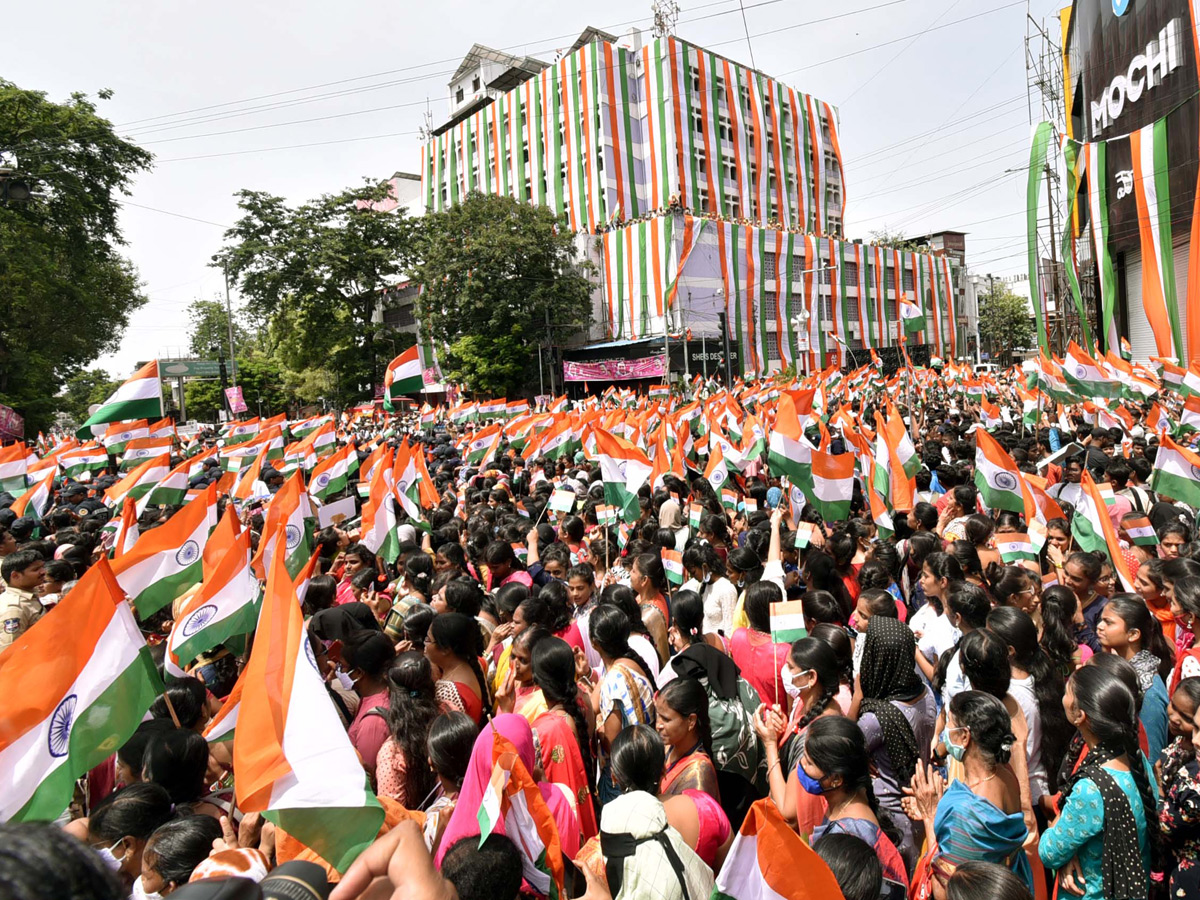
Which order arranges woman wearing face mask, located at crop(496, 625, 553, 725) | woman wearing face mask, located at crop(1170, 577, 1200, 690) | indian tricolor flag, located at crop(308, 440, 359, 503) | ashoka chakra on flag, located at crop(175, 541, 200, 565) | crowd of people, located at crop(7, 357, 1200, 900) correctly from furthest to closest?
indian tricolor flag, located at crop(308, 440, 359, 503) < ashoka chakra on flag, located at crop(175, 541, 200, 565) < woman wearing face mask, located at crop(496, 625, 553, 725) < woman wearing face mask, located at crop(1170, 577, 1200, 690) < crowd of people, located at crop(7, 357, 1200, 900)

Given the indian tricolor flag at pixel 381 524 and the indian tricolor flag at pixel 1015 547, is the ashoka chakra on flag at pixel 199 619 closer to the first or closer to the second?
the indian tricolor flag at pixel 381 524

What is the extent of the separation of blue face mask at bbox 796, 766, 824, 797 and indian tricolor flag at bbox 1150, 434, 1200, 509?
5.09 meters

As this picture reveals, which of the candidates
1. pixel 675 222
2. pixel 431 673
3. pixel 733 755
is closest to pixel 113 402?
pixel 431 673

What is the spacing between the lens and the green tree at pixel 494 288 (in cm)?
3853

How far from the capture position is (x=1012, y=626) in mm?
3408

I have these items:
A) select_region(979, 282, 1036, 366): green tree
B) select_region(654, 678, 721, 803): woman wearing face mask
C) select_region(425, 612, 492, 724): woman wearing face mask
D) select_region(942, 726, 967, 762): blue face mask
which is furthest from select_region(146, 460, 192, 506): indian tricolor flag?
select_region(979, 282, 1036, 366): green tree

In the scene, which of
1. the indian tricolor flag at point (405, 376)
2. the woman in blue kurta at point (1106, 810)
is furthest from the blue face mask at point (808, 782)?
the indian tricolor flag at point (405, 376)

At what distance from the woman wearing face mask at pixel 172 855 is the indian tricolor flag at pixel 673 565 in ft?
11.4

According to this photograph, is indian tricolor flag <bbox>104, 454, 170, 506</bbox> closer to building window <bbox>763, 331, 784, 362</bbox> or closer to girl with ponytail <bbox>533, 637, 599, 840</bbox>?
girl with ponytail <bbox>533, 637, 599, 840</bbox>

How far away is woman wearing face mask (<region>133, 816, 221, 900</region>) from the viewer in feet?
7.89

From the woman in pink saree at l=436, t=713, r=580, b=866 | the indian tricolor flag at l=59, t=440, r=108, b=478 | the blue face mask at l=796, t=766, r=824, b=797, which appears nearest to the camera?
the woman in pink saree at l=436, t=713, r=580, b=866

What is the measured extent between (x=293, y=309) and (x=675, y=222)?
2086cm

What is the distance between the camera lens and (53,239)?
2723cm

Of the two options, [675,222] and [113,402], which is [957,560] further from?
[675,222]
